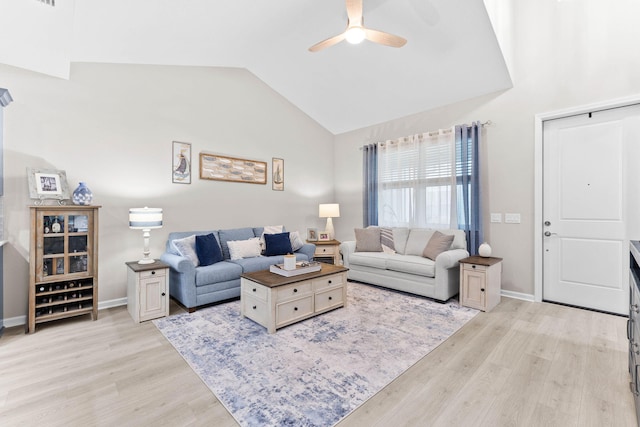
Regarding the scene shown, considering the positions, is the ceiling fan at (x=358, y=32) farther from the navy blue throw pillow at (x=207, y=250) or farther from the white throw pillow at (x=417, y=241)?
the navy blue throw pillow at (x=207, y=250)

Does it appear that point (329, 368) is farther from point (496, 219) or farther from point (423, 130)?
point (423, 130)

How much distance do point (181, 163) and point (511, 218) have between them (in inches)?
176

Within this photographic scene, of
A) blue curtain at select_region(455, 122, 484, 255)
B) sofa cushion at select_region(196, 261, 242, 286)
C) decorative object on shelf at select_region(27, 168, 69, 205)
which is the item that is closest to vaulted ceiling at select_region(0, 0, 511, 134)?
blue curtain at select_region(455, 122, 484, 255)

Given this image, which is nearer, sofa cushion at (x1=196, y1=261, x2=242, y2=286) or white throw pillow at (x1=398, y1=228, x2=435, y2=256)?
sofa cushion at (x1=196, y1=261, x2=242, y2=286)

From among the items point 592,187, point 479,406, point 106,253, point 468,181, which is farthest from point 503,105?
point 106,253

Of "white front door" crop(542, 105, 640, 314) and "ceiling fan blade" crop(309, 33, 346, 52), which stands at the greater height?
"ceiling fan blade" crop(309, 33, 346, 52)

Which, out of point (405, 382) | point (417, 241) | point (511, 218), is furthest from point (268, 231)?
point (511, 218)

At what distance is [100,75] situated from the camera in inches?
135

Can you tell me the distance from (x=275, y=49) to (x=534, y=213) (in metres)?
4.03

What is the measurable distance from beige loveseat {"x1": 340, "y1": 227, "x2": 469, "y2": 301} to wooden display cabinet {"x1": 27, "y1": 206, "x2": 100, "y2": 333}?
3263 mm

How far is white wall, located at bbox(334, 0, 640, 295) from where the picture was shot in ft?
10.3

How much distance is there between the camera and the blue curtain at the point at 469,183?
401cm

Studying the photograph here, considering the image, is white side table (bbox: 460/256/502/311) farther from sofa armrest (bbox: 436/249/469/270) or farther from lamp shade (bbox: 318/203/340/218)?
lamp shade (bbox: 318/203/340/218)

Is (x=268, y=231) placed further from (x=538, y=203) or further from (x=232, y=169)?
(x=538, y=203)
